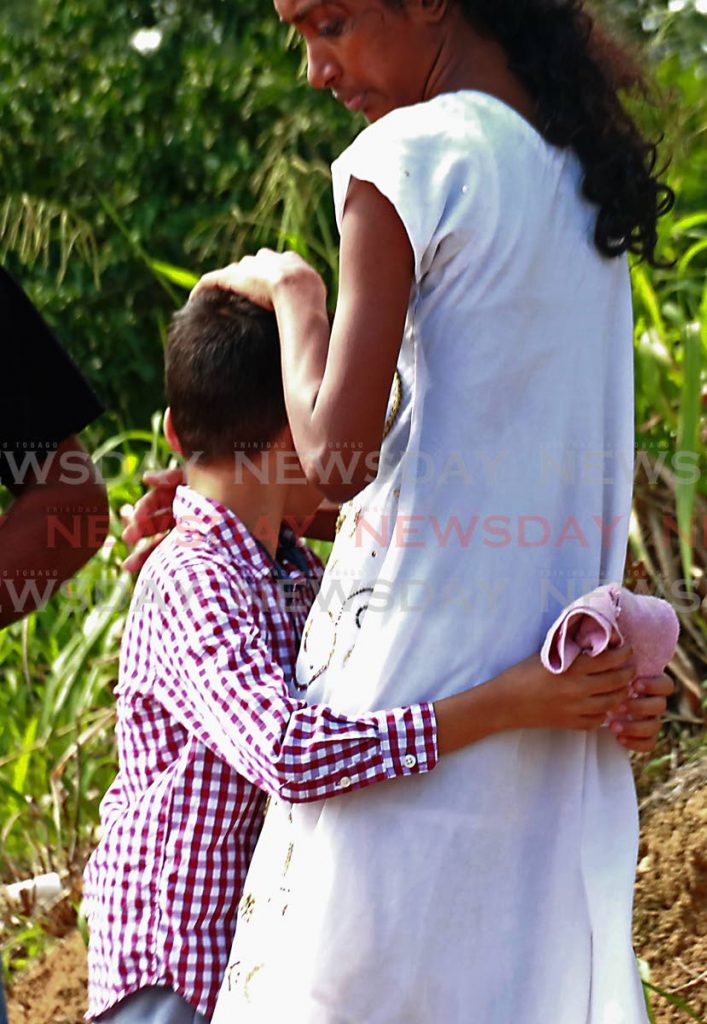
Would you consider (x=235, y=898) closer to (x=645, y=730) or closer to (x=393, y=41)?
(x=645, y=730)

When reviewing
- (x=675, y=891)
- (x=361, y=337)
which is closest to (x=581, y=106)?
(x=361, y=337)

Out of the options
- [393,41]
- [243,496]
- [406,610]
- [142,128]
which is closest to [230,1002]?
[406,610]

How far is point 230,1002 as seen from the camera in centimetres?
170

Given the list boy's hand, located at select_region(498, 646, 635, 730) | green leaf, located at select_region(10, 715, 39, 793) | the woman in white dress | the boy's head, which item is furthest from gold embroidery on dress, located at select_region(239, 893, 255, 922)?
green leaf, located at select_region(10, 715, 39, 793)

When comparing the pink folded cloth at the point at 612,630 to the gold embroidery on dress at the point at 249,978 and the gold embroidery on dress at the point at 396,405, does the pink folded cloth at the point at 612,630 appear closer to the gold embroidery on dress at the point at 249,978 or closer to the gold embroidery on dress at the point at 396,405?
the gold embroidery on dress at the point at 396,405

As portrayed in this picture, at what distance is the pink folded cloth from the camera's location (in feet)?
5.25

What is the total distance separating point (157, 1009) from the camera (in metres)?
1.84

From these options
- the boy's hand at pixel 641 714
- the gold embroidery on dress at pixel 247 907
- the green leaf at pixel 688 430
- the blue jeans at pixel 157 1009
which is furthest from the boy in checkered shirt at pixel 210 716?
the green leaf at pixel 688 430

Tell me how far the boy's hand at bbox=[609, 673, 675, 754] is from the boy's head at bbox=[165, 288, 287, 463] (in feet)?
1.99

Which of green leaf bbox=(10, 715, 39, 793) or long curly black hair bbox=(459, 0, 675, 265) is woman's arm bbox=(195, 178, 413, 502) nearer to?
long curly black hair bbox=(459, 0, 675, 265)

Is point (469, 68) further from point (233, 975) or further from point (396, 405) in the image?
point (233, 975)

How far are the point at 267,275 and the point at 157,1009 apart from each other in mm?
838

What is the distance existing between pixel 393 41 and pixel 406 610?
1.88 ft

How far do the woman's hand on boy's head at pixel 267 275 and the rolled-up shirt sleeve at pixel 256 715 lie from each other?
0.33m
